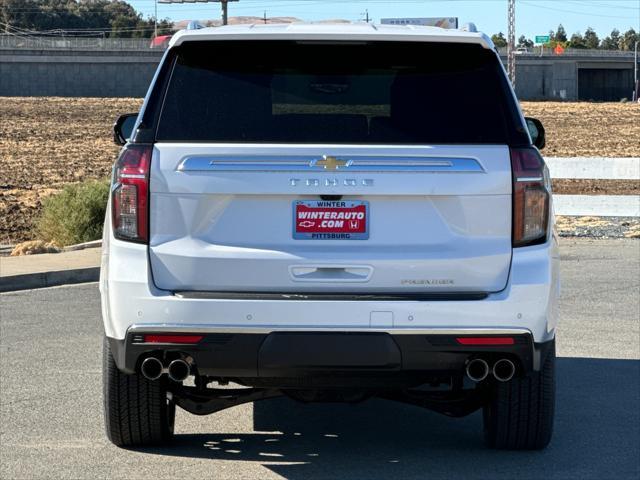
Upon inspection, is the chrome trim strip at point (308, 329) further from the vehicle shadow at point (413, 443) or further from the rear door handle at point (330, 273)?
the vehicle shadow at point (413, 443)

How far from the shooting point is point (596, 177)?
65.3 feet

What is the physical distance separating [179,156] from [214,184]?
20 centimetres

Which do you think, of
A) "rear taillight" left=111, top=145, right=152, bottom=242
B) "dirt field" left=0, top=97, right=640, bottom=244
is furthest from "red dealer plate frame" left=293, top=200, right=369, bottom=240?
"dirt field" left=0, top=97, right=640, bottom=244

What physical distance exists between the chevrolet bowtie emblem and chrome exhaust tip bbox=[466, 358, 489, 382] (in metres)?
1.04

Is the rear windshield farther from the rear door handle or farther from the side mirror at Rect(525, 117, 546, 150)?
the side mirror at Rect(525, 117, 546, 150)

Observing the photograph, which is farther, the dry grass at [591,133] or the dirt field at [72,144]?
the dry grass at [591,133]

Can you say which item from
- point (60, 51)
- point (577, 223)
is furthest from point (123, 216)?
point (60, 51)

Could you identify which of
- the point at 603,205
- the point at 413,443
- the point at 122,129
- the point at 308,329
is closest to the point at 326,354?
the point at 308,329

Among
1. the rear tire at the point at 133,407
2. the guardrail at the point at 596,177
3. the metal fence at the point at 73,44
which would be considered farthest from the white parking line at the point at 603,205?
the metal fence at the point at 73,44

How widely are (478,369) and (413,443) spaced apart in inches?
49.8

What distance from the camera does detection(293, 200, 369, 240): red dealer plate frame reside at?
5.61 metres

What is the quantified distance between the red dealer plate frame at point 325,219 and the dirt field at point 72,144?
14239mm

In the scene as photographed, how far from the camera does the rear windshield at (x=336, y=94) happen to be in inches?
225

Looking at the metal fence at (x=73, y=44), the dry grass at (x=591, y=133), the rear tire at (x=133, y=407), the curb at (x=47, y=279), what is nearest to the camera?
the rear tire at (x=133, y=407)
